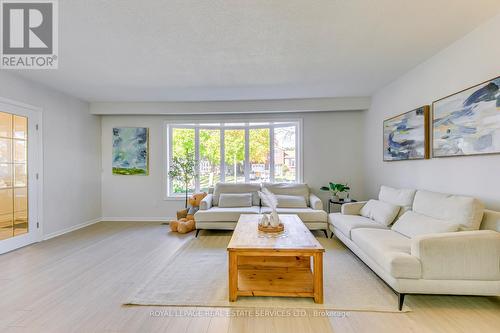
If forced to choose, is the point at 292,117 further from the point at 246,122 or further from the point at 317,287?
the point at 317,287

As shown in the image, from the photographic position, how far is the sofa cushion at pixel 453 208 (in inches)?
82.2

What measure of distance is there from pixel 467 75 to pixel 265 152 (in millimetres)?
3394

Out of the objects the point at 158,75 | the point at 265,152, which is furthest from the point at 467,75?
the point at 158,75

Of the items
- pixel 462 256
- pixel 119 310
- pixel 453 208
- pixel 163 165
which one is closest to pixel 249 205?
pixel 163 165

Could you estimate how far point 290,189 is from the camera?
15.3ft

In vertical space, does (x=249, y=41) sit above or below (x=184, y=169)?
above

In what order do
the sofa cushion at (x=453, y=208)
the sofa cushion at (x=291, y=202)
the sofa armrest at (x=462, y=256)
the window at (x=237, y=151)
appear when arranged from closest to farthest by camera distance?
1. the sofa armrest at (x=462, y=256)
2. the sofa cushion at (x=453, y=208)
3. the sofa cushion at (x=291, y=202)
4. the window at (x=237, y=151)

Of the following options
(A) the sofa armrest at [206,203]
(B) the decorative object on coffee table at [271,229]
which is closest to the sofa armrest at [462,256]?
(B) the decorative object on coffee table at [271,229]

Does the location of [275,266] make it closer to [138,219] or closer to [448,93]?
[448,93]

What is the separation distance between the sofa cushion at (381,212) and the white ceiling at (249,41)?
74.8 inches

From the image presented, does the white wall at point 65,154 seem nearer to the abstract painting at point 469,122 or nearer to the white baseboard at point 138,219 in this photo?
the white baseboard at point 138,219

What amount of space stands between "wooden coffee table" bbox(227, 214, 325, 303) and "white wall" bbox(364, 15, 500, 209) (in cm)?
175

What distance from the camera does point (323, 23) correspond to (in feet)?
7.15

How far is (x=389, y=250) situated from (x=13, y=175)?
497 centimetres
